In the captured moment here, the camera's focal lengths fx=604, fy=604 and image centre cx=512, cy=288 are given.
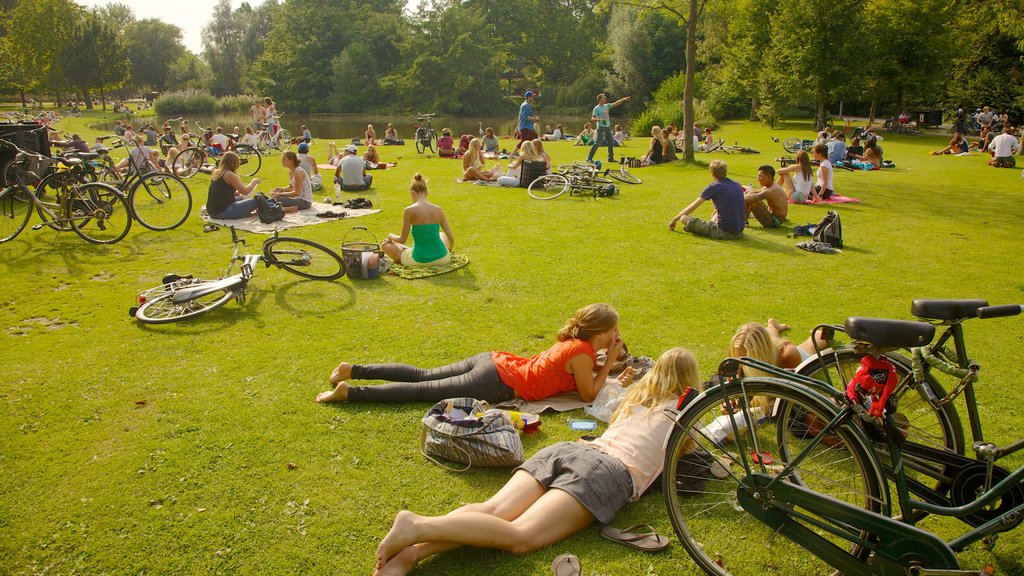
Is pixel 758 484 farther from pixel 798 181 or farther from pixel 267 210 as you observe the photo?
pixel 798 181

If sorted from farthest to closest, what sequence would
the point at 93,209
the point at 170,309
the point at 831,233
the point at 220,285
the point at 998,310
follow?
the point at 93,209 < the point at 831,233 < the point at 220,285 < the point at 170,309 < the point at 998,310

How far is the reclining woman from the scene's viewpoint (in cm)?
836

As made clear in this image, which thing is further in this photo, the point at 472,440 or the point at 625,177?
the point at 625,177

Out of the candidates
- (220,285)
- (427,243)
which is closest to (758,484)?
(220,285)

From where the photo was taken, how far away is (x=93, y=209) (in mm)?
9820

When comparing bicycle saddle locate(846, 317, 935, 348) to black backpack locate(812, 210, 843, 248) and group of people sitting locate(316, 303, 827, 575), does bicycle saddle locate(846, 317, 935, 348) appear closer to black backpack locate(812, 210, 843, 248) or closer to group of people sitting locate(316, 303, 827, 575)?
group of people sitting locate(316, 303, 827, 575)

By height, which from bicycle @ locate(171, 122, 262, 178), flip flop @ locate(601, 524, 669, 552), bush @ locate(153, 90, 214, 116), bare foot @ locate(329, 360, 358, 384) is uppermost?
bush @ locate(153, 90, 214, 116)

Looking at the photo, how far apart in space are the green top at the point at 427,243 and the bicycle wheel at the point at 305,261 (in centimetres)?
106

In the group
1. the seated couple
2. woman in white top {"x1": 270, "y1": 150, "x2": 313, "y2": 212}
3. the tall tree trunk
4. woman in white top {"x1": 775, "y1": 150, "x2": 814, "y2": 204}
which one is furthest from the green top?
the tall tree trunk

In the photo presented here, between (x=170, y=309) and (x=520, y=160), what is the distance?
958 cm

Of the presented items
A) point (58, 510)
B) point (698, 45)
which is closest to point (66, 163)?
point (58, 510)

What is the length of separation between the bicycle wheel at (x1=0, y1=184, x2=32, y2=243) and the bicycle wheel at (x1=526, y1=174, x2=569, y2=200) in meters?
9.23

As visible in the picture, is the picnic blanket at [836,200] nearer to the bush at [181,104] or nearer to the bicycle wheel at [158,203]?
the bicycle wheel at [158,203]

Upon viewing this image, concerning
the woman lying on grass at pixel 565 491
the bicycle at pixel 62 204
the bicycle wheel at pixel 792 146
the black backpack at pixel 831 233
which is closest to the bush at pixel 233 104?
the bicycle wheel at pixel 792 146
